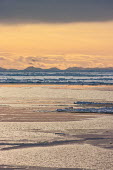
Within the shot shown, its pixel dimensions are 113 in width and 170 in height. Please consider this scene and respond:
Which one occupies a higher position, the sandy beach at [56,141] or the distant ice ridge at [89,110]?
Result: the distant ice ridge at [89,110]

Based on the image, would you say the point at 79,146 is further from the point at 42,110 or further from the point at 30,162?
the point at 42,110

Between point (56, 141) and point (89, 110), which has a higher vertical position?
point (89, 110)

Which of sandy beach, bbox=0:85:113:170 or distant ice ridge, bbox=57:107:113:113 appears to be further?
distant ice ridge, bbox=57:107:113:113

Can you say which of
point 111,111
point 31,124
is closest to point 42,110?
point 111,111

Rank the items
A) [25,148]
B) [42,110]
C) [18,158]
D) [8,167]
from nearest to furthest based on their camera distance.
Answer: [8,167], [18,158], [25,148], [42,110]

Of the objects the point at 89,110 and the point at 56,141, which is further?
the point at 89,110

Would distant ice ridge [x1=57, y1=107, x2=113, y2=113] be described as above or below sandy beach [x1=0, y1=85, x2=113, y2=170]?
above

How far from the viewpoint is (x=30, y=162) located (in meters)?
17.5

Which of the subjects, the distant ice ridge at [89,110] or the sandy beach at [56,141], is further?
the distant ice ridge at [89,110]

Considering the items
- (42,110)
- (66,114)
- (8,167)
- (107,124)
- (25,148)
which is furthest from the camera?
(42,110)

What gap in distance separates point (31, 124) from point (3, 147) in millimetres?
7319

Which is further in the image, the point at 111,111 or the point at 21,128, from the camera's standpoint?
the point at 111,111

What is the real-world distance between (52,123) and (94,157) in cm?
979

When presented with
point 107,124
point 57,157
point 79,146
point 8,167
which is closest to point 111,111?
point 107,124
